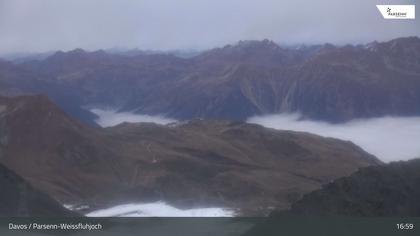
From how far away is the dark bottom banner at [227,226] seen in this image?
4602 mm

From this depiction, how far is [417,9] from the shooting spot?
462 cm

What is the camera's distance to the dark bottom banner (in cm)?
460

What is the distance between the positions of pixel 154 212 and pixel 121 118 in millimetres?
918

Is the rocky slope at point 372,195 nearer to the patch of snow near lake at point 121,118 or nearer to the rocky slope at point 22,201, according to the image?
the patch of snow near lake at point 121,118

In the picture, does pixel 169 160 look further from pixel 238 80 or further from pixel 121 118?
pixel 238 80

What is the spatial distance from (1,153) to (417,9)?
3.30 meters

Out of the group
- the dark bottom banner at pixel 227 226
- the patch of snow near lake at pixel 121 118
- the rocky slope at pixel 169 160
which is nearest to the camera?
the dark bottom banner at pixel 227 226

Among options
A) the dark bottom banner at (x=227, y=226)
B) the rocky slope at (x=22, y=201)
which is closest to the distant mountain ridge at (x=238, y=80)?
the rocky slope at (x=22, y=201)

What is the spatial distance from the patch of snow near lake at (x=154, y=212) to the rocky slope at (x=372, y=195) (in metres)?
0.58

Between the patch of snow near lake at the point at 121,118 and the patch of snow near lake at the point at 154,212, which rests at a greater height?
the patch of snow near lake at the point at 121,118

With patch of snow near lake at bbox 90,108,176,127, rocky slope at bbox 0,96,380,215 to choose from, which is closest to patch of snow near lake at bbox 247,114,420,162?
rocky slope at bbox 0,96,380,215

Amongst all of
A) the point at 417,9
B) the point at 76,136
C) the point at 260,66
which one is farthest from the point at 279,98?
the point at 76,136

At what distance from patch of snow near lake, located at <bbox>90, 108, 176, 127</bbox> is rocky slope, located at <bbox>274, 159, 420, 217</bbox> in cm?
134

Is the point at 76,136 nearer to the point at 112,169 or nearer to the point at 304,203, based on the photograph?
the point at 112,169
